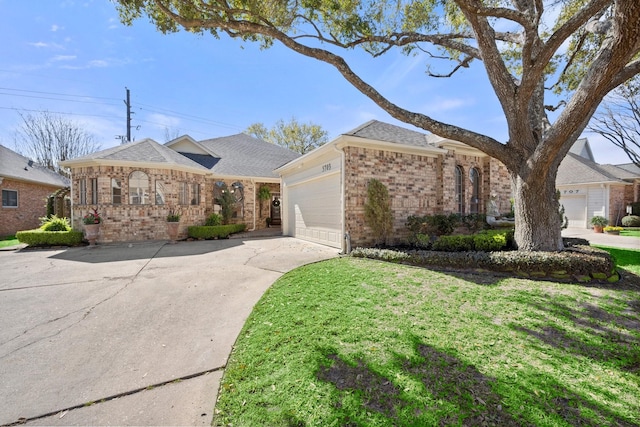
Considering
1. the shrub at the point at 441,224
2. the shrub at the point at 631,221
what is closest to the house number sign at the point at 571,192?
the shrub at the point at 631,221

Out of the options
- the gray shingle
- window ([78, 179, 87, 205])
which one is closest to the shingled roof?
the gray shingle

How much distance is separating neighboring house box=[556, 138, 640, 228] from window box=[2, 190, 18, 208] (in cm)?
3517

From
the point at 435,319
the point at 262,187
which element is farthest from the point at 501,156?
the point at 262,187

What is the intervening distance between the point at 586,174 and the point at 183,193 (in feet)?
85.2

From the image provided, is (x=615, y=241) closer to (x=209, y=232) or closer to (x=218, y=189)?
(x=209, y=232)

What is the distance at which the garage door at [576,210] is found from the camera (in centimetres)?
1828

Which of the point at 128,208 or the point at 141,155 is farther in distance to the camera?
the point at 141,155

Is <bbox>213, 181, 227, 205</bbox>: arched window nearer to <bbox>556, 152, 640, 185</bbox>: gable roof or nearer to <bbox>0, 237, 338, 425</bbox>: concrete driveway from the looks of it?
<bbox>0, 237, 338, 425</bbox>: concrete driveway

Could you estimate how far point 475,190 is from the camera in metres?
11.4

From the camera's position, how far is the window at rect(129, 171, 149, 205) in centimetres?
1140

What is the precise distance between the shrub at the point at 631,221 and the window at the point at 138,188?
92.6ft

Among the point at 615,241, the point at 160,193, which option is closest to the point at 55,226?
the point at 160,193

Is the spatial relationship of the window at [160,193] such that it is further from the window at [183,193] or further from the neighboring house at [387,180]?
the neighboring house at [387,180]

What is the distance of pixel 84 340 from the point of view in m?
3.25
